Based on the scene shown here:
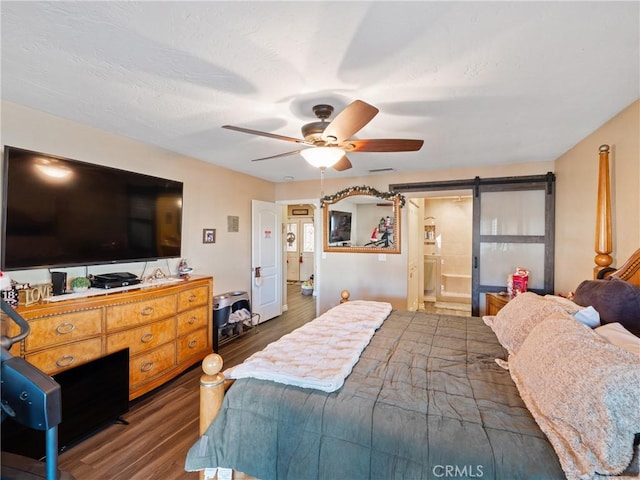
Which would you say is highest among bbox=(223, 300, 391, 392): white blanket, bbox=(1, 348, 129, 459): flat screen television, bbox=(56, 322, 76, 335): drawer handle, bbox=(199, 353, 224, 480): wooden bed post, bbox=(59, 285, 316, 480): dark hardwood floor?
bbox=(56, 322, 76, 335): drawer handle

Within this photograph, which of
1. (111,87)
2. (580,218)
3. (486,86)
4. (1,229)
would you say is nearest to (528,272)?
(580,218)

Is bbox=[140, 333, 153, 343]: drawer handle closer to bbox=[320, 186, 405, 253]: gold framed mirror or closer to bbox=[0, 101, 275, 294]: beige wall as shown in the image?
bbox=[0, 101, 275, 294]: beige wall

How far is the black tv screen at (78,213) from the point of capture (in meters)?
2.05

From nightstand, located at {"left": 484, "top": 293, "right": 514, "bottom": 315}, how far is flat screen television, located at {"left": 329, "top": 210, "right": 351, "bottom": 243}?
213cm

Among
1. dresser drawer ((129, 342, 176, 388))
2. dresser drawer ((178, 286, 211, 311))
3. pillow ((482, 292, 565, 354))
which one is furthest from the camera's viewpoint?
dresser drawer ((178, 286, 211, 311))

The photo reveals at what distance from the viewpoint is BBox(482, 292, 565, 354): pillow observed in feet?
5.93

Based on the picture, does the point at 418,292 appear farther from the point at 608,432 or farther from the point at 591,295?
the point at 608,432

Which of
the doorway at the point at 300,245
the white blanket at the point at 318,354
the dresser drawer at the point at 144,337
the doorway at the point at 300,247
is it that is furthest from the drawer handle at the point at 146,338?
the doorway at the point at 300,247

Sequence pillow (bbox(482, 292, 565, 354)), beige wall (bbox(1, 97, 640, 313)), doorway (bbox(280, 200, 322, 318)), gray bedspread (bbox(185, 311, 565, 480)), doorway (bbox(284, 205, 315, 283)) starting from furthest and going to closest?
doorway (bbox(284, 205, 315, 283)) < doorway (bbox(280, 200, 322, 318)) < beige wall (bbox(1, 97, 640, 313)) < pillow (bbox(482, 292, 565, 354)) < gray bedspread (bbox(185, 311, 565, 480))

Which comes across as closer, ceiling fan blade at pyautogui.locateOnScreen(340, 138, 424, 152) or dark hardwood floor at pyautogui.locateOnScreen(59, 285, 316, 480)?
dark hardwood floor at pyautogui.locateOnScreen(59, 285, 316, 480)

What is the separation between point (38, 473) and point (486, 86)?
2751mm

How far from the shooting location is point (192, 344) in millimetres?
3182

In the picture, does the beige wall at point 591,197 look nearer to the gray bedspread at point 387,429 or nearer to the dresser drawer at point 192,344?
the gray bedspread at point 387,429

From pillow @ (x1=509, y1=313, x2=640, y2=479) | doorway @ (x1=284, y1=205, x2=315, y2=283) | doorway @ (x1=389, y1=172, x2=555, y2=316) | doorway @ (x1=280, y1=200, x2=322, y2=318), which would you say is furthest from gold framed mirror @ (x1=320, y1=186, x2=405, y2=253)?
doorway @ (x1=284, y1=205, x2=315, y2=283)
